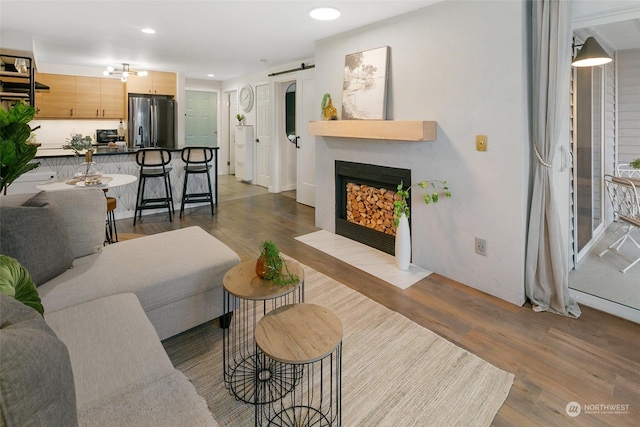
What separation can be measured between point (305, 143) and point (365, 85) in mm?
2485

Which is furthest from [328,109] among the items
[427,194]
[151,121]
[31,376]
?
[151,121]

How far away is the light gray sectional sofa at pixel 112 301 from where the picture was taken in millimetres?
1016

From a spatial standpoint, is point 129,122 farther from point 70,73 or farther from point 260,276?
point 260,276

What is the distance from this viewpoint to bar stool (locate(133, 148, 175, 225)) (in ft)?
15.4

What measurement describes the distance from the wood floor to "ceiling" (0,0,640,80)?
75.4 inches

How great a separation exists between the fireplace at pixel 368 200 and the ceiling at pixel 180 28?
145 centimetres

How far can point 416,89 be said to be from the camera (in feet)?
10.2

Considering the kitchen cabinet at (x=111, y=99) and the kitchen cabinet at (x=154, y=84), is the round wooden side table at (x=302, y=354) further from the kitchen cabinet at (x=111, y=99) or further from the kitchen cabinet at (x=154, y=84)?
the kitchen cabinet at (x=111, y=99)

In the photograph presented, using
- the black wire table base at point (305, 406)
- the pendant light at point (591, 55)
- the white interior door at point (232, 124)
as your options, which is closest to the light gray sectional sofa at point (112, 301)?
the black wire table base at point (305, 406)

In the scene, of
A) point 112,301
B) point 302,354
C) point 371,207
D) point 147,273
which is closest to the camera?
point 302,354

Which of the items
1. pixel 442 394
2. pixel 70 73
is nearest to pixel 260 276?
pixel 442 394

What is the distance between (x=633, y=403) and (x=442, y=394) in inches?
34.8

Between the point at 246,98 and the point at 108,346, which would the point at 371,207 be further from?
the point at 246,98

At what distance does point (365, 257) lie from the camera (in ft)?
11.5
